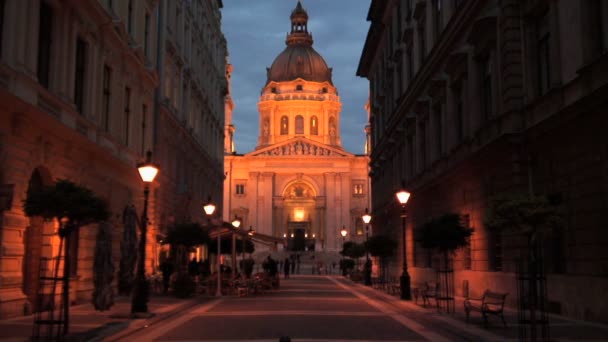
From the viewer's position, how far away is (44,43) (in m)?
21.0

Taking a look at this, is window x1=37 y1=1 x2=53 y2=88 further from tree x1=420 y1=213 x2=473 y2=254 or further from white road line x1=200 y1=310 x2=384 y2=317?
tree x1=420 y1=213 x2=473 y2=254

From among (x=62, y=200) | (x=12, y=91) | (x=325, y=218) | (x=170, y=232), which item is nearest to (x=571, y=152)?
(x=62, y=200)

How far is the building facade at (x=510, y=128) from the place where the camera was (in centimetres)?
1758

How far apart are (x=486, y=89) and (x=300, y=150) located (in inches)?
Result: 3443

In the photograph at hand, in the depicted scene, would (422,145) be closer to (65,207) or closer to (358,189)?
(65,207)

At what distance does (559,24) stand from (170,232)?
61.4 ft

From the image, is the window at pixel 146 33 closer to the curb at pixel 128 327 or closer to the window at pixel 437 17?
the window at pixel 437 17

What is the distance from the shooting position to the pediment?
112 meters

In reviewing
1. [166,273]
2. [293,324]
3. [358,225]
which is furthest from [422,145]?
[358,225]

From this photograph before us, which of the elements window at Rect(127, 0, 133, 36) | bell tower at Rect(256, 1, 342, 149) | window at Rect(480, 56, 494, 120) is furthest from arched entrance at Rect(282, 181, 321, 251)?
window at Rect(480, 56, 494, 120)

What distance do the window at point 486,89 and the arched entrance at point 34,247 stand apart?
14939 mm

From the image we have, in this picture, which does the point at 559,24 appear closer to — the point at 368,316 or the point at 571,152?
the point at 571,152

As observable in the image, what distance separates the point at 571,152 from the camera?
61.5 ft

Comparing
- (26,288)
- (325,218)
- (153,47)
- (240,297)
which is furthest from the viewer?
(325,218)
